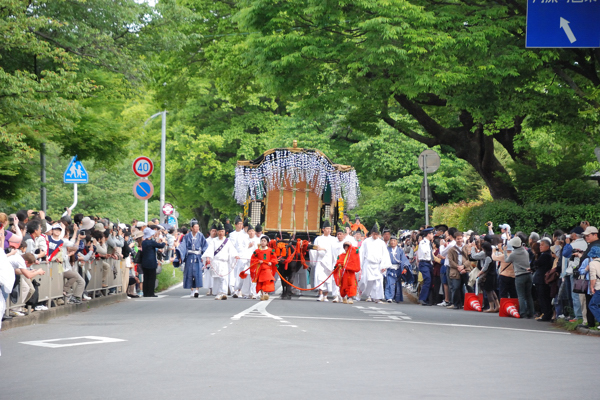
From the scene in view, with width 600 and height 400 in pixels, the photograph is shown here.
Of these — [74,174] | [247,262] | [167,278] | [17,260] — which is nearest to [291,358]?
[17,260]

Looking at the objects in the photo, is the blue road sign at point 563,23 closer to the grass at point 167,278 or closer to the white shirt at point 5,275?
the white shirt at point 5,275

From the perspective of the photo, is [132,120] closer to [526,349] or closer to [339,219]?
[339,219]

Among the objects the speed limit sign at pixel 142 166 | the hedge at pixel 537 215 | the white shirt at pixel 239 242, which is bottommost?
the white shirt at pixel 239 242

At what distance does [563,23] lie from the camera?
16.7 metres

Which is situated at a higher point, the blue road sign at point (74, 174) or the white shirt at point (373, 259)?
the blue road sign at point (74, 174)

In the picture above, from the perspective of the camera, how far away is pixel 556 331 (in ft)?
52.6

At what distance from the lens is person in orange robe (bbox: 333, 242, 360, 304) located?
936 inches

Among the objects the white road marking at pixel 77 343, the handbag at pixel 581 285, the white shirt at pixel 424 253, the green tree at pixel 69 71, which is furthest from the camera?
the white shirt at pixel 424 253

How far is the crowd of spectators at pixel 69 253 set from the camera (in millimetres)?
14922

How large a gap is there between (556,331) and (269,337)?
5.70m

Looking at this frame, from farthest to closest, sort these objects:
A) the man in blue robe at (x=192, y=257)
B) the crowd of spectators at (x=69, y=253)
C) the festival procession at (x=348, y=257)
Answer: the man in blue robe at (x=192, y=257)
the festival procession at (x=348, y=257)
the crowd of spectators at (x=69, y=253)

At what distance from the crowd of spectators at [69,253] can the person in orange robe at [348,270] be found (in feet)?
16.1

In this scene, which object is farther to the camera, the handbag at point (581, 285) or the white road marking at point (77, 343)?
the handbag at point (581, 285)

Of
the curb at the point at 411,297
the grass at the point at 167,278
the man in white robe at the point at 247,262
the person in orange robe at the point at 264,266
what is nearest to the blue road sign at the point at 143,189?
the grass at the point at 167,278
